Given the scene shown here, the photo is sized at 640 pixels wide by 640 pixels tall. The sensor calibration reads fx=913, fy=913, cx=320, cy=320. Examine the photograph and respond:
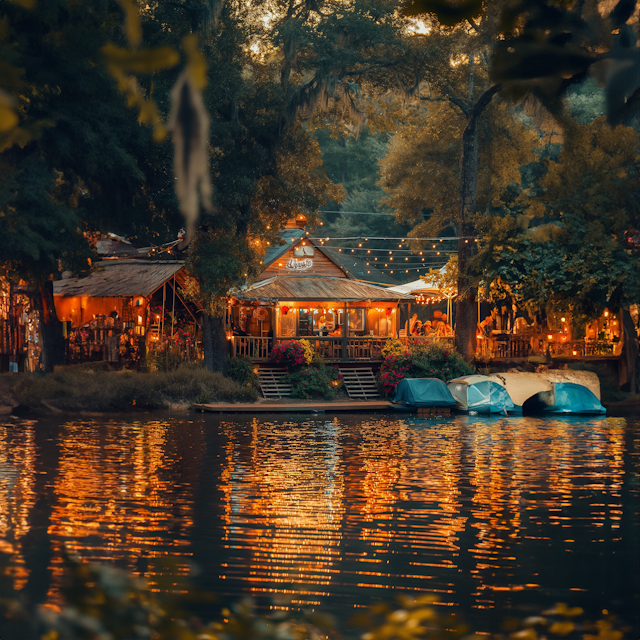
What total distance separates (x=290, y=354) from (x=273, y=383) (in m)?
1.28

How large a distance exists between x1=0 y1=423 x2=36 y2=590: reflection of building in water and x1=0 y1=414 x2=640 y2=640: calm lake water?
0.12 ft

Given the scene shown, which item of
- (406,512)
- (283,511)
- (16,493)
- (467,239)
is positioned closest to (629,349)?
(467,239)

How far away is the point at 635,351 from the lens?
117 feet

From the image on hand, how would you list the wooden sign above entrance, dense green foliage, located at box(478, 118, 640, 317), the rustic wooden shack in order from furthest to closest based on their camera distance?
1. the wooden sign above entrance
2. the rustic wooden shack
3. dense green foliage, located at box(478, 118, 640, 317)

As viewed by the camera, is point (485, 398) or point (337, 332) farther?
point (337, 332)

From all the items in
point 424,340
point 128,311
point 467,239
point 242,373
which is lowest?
point 242,373

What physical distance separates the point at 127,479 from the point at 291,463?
144 inches

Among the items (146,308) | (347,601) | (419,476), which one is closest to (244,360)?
(146,308)

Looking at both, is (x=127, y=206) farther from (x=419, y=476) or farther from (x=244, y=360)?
(x=419, y=476)

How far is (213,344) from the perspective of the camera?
34.2m

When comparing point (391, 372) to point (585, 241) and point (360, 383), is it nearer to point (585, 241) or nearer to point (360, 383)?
point (360, 383)

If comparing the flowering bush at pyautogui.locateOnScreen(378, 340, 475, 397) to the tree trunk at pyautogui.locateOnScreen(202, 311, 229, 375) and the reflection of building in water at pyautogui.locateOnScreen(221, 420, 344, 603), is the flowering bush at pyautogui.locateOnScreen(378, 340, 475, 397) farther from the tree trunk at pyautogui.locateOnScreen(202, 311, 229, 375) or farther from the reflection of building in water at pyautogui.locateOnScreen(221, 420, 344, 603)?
the reflection of building in water at pyautogui.locateOnScreen(221, 420, 344, 603)

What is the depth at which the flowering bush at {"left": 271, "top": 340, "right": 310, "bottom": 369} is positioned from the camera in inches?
1374

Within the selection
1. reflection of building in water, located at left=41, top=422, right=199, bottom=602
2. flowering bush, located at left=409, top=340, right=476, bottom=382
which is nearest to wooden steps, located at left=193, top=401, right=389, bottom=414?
flowering bush, located at left=409, top=340, right=476, bottom=382
